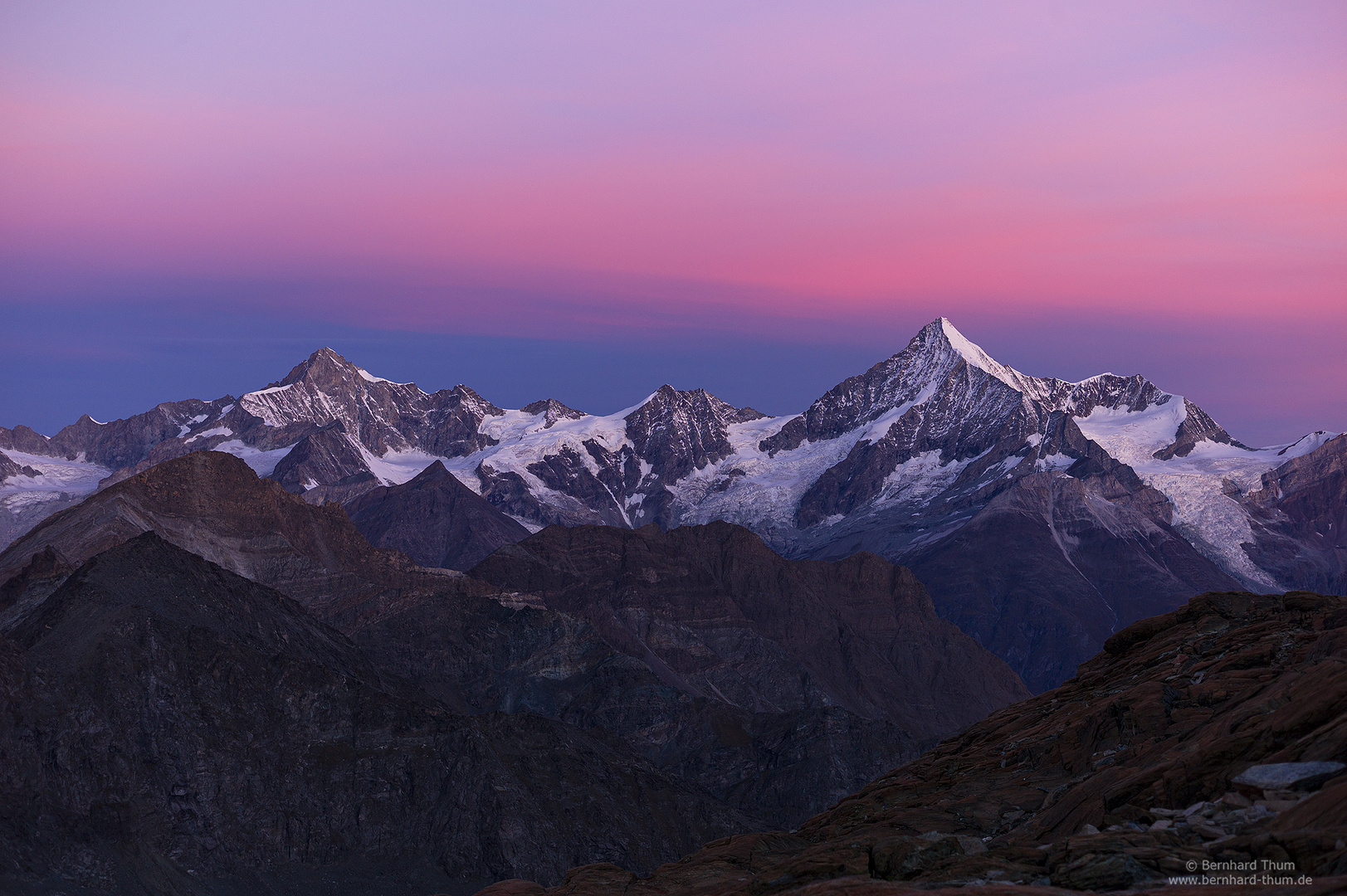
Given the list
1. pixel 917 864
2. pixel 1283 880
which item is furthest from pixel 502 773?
pixel 1283 880

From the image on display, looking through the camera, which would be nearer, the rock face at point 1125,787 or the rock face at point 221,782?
the rock face at point 1125,787

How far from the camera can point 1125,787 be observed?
156ft

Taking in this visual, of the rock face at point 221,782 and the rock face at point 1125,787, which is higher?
the rock face at point 1125,787

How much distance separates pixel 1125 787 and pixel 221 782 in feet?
518

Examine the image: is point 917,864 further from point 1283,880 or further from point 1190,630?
point 1190,630

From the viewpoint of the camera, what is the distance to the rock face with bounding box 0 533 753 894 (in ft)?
554

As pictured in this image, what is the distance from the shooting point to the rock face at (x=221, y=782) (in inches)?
6654

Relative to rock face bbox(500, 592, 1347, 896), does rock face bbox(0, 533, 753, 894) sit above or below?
below

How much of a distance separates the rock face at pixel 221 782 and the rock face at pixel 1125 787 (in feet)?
350

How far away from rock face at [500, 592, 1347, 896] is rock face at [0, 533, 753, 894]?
107 m

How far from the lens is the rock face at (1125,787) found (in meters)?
38.2

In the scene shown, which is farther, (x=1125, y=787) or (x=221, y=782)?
(x=221, y=782)

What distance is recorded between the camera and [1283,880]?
3350cm

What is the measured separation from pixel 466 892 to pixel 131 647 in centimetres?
5583
